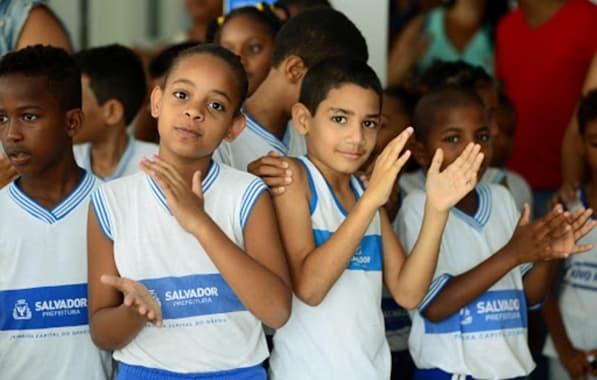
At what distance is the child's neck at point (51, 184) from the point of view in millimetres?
2859

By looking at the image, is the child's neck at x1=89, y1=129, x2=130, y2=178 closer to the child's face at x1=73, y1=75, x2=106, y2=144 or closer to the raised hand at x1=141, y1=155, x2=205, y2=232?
the child's face at x1=73, y1=75, x2=106, y2=144

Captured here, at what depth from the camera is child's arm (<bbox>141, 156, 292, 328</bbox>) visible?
8.04ft

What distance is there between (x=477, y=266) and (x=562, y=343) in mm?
939

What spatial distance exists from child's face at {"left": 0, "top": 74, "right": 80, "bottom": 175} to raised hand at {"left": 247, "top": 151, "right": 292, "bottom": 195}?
591 millimetres

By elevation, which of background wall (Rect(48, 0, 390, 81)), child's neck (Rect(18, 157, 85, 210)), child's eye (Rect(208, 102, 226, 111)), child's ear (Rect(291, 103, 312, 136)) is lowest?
background wall (Rect(48, 0, 390, 81))

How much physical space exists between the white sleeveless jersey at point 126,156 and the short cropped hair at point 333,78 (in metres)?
0.90

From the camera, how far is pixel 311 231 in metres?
2.74

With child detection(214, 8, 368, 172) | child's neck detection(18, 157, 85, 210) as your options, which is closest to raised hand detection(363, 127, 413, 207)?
child detection(214, 8, 368, 172)

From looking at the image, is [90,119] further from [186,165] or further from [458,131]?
[458,131]

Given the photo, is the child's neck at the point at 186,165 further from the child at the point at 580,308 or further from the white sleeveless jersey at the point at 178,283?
the child at the point at 580,308

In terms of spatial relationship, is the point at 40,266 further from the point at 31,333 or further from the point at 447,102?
the point at 447,102

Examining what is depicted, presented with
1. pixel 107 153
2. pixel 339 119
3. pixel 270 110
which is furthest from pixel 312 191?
pixel 107 153

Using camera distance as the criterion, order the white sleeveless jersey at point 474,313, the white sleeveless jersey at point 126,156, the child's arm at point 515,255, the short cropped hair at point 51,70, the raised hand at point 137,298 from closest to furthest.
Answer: the raised hand at point 137,298 < the short cropped hair at point 51,70 < the child's arm at point 515,255 < the white sleeveless jersey at point 474,313 < the white sleeveless jersey at point 126,156

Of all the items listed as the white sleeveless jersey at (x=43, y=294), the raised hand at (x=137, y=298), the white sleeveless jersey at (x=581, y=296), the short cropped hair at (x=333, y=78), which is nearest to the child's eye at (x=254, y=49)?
the short cropped hair at (x=333, y=78)
